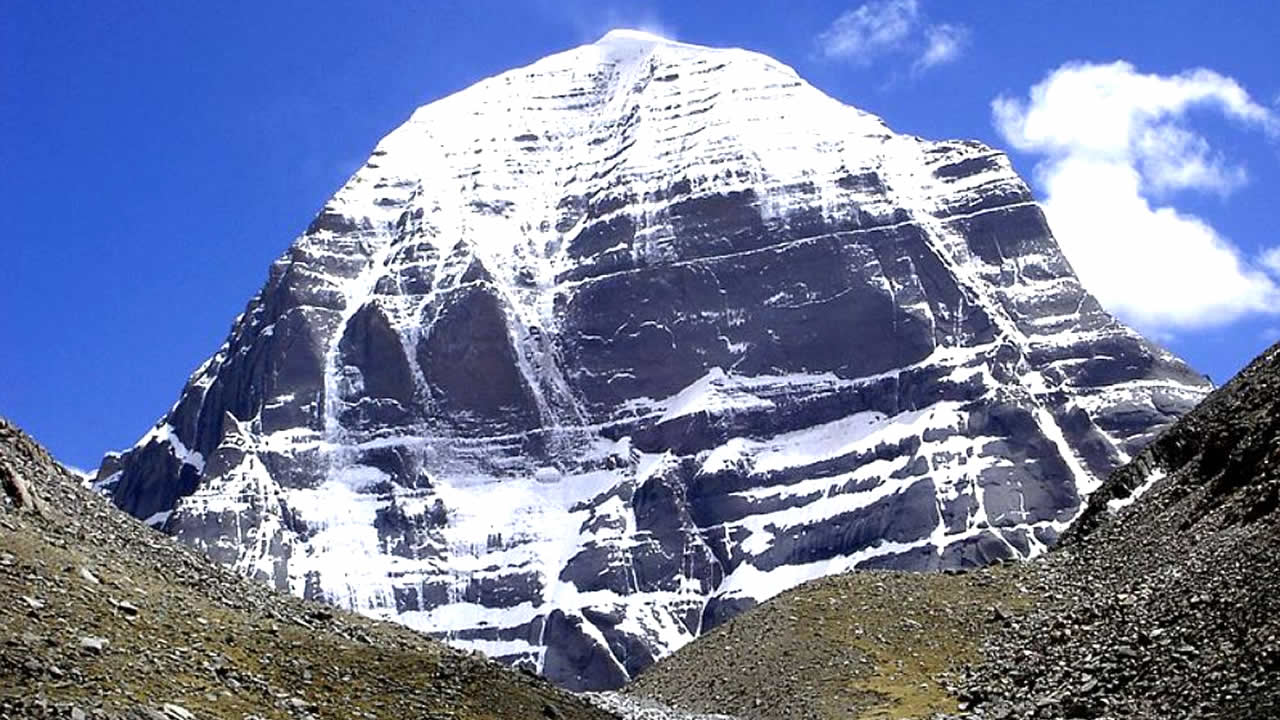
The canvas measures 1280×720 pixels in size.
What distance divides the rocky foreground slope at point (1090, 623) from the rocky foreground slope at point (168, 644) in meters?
17.1

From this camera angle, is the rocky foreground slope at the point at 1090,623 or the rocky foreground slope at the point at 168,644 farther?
the rocky foreground slope at the point at 1090,623

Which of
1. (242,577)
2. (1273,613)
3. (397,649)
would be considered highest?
(242,577)

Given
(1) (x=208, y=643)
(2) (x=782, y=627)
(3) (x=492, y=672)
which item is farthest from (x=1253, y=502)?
(1) (x=208, y=643)

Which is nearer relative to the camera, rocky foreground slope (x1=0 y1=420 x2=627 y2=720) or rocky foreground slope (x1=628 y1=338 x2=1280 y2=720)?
rocky foreground slope (x1=0 y1=420 x2=627 y2=720)

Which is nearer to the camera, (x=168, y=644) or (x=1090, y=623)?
(x=168, y=644)

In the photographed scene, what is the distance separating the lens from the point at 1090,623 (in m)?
77.8

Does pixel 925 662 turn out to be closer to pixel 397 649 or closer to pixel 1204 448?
pixel 1204 448

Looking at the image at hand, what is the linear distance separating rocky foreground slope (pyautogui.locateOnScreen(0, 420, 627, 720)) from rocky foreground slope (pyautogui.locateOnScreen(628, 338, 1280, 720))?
17.1m

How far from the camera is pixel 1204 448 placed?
315ft

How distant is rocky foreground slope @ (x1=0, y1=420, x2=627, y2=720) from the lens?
5025 cm

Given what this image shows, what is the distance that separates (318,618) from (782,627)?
3077cm

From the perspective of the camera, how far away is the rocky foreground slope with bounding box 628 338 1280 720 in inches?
2557

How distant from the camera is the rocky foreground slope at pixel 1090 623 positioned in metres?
64.9

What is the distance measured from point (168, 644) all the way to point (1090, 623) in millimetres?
35909
